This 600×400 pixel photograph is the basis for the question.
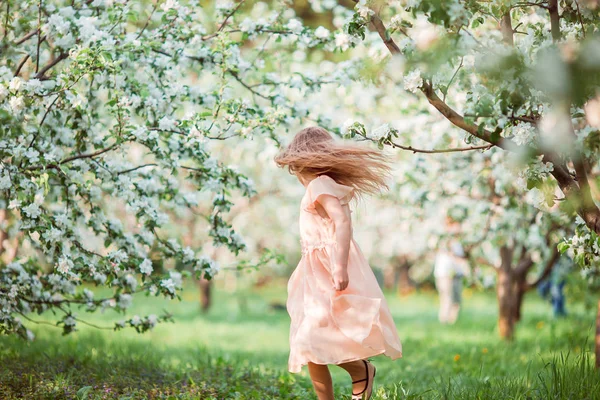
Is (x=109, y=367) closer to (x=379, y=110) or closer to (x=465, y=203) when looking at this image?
(x=465, y=203)

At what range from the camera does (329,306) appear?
3.62 metres

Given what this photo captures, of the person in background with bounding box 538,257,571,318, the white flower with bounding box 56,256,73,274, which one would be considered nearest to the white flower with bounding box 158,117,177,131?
the white flower with bounding box 56,256,73,274

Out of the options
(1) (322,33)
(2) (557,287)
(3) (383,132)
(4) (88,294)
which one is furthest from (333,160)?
(2) (557,287)

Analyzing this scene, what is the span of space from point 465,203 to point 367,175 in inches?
172

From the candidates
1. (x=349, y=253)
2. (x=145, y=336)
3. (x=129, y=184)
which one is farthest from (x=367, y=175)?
(x=145, y=336)

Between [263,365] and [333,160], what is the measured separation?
3.64 meters

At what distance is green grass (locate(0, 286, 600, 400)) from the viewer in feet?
13.9

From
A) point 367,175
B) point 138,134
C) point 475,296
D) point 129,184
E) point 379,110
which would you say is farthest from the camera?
point 475,296

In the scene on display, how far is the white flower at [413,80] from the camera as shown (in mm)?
3328

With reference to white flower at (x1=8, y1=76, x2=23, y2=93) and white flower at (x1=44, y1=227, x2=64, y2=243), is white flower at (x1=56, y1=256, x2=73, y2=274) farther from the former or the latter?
white flower at (x1=8, y1=76, x2=23, y2=93)

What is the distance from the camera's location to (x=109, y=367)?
5211 mm

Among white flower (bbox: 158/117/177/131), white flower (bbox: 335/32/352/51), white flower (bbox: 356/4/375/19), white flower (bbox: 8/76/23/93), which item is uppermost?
white flower (bbox: 335/32/352/51)

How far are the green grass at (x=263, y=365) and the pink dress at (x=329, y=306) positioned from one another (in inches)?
26.8

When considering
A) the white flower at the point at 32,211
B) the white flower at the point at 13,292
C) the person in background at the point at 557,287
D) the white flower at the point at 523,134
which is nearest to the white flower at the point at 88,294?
the white flower at the point at 13,292
